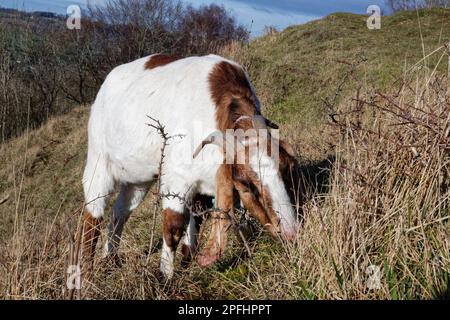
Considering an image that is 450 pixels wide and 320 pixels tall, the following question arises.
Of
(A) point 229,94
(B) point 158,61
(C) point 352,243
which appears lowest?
(C) point 352,243

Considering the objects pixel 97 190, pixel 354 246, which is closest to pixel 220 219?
pixel 354 246

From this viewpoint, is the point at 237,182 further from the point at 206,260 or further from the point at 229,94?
the point at 229,94

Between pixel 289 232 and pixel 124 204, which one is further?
pixel 124 204

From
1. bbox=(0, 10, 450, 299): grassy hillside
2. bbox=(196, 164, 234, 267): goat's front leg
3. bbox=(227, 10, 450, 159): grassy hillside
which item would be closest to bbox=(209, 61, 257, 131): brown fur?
bbox=(196, 164, 234, 267): goat's front leg

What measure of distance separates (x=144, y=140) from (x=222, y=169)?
1.03 meters

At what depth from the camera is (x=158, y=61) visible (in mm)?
5430

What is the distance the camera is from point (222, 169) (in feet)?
12.9

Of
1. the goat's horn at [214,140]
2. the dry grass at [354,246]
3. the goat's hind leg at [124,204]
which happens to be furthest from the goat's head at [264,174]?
the goat's hind leg at [124,204]

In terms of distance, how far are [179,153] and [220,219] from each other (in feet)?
2.05

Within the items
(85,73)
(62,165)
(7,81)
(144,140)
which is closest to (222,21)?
(85,73)

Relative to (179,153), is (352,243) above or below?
below

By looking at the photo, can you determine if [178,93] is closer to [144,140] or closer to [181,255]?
[144,140]

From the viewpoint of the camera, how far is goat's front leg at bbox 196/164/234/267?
386 cm

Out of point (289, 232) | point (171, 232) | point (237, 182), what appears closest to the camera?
point (289, 232)
